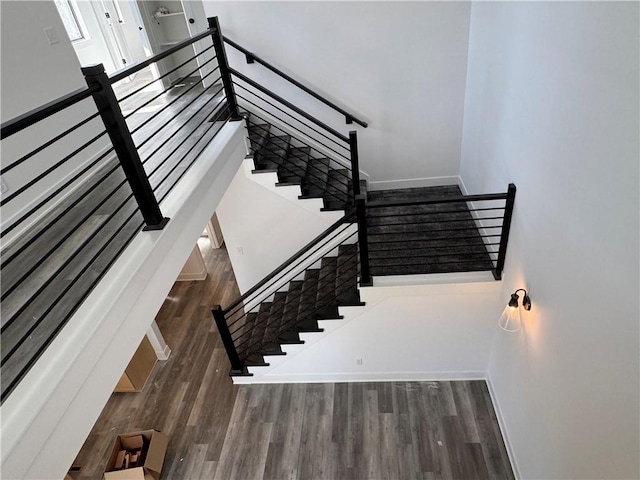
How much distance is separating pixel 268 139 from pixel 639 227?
3819 millimetres

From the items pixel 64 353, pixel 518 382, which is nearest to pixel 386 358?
pixel 518 382

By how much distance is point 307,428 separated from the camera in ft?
13.5

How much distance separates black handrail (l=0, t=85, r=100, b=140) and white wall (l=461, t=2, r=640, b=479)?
2.38 meters

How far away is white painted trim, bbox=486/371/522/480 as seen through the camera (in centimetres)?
345

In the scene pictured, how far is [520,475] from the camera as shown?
3352 millimetres

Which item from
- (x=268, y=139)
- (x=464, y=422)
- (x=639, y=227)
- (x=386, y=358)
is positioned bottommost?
(x=464, y=422)

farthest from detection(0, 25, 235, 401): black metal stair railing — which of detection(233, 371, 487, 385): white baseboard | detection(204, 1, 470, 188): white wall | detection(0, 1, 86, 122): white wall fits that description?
detection(233, 371, 487, 385): white baseboard

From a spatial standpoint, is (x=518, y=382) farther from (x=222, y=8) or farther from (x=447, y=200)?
(x=222, y=8)

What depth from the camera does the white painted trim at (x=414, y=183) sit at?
5.20 m

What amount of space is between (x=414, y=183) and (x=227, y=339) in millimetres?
3069

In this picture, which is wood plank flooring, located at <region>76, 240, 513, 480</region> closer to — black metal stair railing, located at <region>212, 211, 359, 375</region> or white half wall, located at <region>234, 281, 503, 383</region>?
A: white half wall, located at <region>234, 281, 503, 383</region>

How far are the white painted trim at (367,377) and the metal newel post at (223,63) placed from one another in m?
2.90

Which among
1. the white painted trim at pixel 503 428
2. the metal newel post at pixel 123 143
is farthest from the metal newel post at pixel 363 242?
the white painted trim at pixel 503 428

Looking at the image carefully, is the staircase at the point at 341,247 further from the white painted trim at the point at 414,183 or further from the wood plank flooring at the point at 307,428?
the wood plank flooring at the point at 307,428
